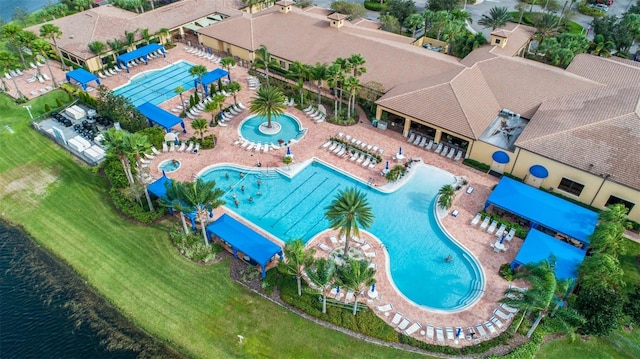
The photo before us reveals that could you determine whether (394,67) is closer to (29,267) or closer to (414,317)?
(414,317)

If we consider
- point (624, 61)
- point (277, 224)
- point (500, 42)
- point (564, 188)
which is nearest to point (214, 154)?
point (277, 224)

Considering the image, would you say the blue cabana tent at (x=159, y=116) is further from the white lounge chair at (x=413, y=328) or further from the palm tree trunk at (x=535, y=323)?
the palm tree trunk at (x=535, y=323)

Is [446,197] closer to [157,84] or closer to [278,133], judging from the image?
[278,133]

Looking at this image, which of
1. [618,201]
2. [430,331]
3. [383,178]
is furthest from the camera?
[383,178]

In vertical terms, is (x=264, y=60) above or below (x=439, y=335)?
above

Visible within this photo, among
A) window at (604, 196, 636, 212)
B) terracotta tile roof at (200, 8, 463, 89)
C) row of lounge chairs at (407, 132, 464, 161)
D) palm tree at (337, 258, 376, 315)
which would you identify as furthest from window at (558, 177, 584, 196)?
palm tree at (337, 258, 376, 315)

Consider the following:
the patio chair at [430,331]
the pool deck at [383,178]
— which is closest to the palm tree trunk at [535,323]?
the pool deck at [383,178]

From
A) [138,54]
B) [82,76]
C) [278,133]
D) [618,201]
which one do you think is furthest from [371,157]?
[82,76]
